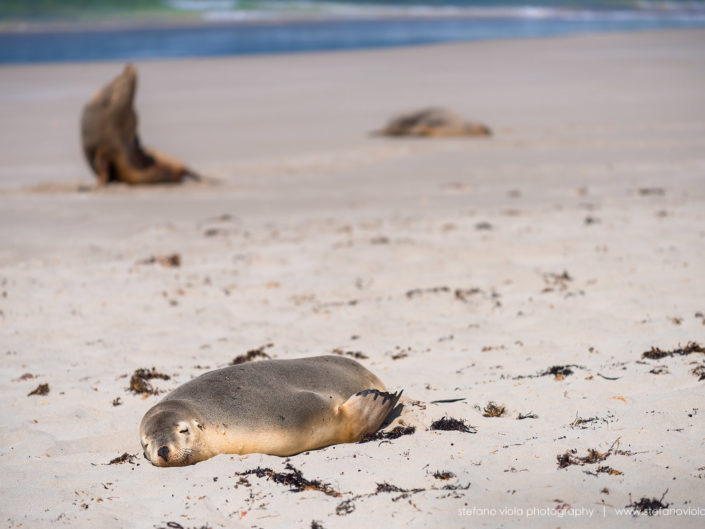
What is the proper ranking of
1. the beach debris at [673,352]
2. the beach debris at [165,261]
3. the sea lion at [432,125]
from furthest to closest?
the sea lion at [432,125]
the beach debris at [165,261]
the beach debris at [673,352]

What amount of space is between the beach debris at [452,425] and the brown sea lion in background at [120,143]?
24.3 ft

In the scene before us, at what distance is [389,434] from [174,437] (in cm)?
98

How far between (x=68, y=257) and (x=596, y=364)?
4.83 m

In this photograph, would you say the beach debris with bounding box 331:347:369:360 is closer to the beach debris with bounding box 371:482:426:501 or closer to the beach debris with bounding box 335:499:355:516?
the beach debris with bounding box 371:482:426:501

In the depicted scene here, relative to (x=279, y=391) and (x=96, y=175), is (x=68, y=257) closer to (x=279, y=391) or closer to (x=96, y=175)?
(x=96, y=175)

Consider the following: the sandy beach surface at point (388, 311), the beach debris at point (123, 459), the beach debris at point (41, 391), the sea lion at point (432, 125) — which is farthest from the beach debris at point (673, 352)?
the sea lion at point (432, 125)

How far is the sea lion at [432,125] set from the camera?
45.7 feet

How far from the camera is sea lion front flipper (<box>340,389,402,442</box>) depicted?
389 cm

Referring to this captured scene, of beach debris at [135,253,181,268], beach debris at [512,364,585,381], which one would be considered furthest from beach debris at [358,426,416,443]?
beach debris at [135,253,181,268]

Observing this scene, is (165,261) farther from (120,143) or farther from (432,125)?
(432,125)

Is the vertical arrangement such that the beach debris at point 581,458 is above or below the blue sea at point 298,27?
below

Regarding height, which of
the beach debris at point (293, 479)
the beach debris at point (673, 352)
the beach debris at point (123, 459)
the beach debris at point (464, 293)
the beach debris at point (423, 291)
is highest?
the beach debris at point (673, 352)

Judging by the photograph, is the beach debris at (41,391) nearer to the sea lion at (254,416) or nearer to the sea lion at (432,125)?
the sea lion at (254,416)

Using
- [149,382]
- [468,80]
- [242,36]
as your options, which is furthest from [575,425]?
[242,36]
